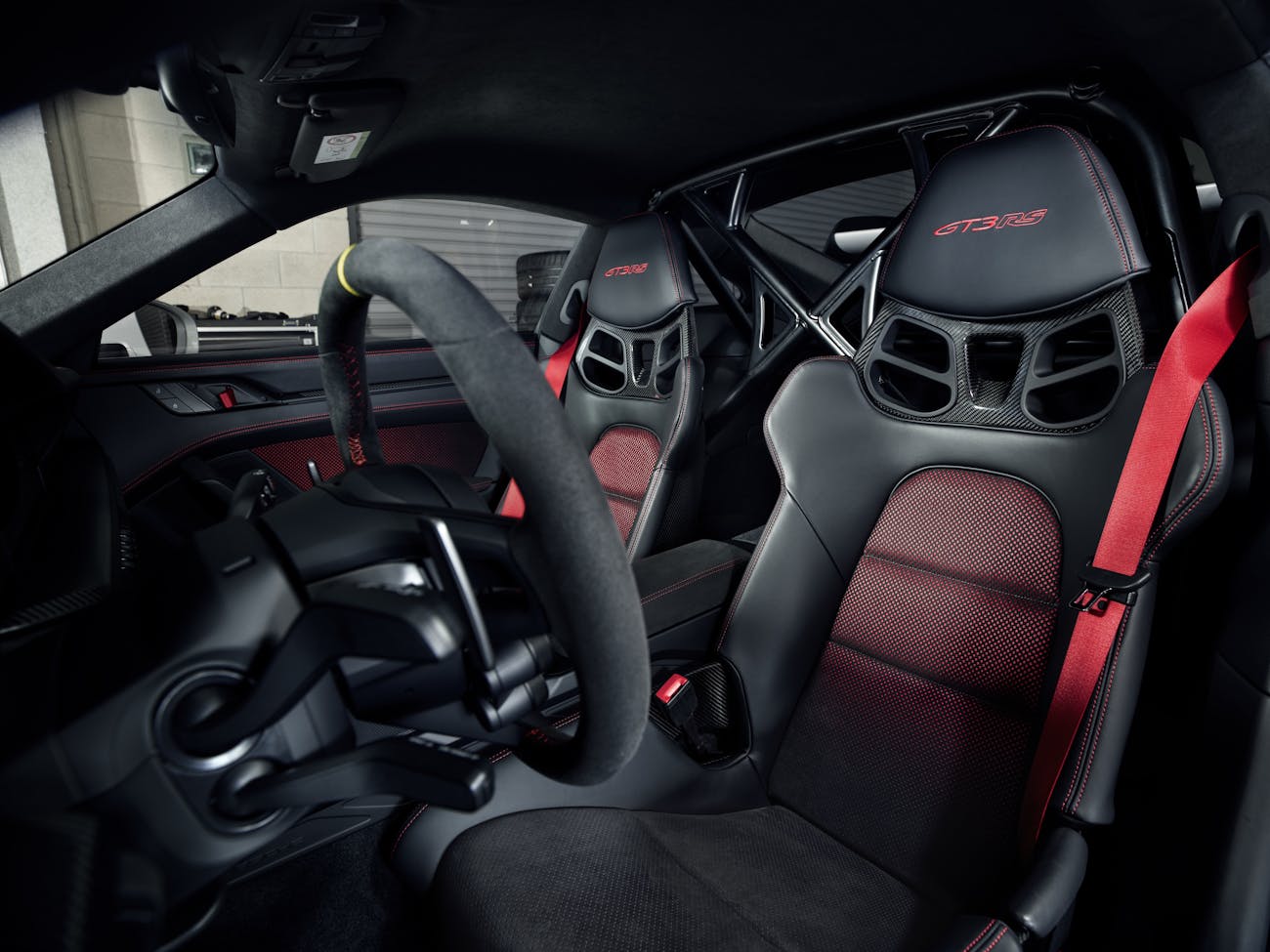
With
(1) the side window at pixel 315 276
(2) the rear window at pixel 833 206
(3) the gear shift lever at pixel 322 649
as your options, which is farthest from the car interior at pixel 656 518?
(2) the rear window at pixel 833 206

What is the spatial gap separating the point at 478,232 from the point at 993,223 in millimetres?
3361

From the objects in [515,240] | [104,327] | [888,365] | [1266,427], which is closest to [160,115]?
[104,327]

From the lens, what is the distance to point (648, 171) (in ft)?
6.99

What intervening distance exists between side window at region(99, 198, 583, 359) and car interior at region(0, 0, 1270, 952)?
11cm

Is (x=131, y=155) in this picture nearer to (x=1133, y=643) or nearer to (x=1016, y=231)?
(x=1016, y=231)

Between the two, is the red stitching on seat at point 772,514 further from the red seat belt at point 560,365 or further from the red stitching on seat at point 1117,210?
the red seat belt at point 560,365

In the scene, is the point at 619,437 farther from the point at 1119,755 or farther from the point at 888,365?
the point at 1119,755

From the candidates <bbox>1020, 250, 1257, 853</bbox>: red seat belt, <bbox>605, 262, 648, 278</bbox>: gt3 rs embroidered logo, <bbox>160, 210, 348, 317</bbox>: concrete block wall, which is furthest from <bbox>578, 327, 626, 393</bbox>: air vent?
<bbox>160, 210, 348, 317</bbox>: concrete block wall

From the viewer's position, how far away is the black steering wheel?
39 cm

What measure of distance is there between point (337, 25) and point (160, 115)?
0.54 m

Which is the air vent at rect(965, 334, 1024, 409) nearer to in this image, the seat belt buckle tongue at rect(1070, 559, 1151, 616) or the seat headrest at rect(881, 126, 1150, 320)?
the seat headrest at rect(881, 126, 1150, 320)

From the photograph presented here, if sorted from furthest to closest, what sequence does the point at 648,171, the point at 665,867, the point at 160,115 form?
the point at 648,171, the point at 160,115, the point at 665,867

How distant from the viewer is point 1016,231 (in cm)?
100

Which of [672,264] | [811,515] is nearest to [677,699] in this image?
[811,515]
